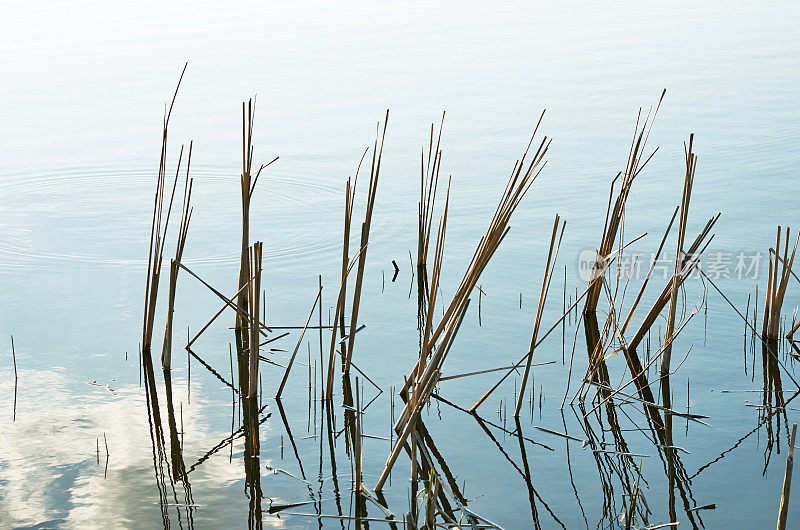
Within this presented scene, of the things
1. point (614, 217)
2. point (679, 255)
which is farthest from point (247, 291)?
point (679, 255)

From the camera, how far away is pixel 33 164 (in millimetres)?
9734

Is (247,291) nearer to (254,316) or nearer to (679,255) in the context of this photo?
(254,316)

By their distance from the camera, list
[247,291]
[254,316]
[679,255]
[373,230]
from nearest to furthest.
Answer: [254,316]
[679,255]
[247,291]
[373,230]

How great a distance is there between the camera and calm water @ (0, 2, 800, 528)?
4.02 metres

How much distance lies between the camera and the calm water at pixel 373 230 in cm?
402

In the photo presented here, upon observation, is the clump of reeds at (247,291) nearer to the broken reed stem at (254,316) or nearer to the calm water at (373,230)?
the broken reed stem at (254,316)

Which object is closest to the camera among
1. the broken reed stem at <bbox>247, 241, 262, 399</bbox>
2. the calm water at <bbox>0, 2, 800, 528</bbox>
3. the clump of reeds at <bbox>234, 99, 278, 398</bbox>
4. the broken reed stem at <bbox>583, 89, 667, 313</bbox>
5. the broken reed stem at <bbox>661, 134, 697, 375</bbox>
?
the calm water at <bbox>0, 2, 800, 528</bbox>

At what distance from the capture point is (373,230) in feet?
25.6

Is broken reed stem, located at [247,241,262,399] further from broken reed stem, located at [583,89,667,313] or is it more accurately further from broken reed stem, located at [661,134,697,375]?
broken reed stem, located at [661,134,697,375]

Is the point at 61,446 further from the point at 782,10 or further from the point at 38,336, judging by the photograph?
the point at 782,10

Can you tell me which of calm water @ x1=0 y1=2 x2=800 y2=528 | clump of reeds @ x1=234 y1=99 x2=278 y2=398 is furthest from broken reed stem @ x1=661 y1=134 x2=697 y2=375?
clump of reeds @ x1=234 y1=99 x2=278 y2=398

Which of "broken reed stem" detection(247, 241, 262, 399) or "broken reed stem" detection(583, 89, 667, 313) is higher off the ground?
"broken reed stem" detection(583, 89, 667, 313)

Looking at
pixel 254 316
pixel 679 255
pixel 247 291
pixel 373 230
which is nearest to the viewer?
pixel 254 316

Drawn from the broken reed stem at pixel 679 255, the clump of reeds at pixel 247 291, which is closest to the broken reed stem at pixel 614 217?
the broken reed stem at pixel 679 255
